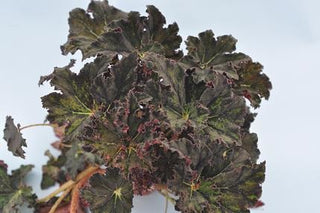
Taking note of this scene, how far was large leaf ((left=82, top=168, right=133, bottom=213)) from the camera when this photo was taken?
1603 mm

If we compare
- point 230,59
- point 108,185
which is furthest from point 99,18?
point 108,185

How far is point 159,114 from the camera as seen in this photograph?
160cm

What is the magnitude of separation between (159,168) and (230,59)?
41cm

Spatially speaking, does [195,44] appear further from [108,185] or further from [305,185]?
[305,185]

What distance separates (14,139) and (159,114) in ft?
1.61

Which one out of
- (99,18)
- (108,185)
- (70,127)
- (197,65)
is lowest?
(108,185)

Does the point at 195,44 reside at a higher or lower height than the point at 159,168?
higher

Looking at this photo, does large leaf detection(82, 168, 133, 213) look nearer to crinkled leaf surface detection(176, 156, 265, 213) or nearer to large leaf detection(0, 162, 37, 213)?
crinkled leaf surface detection(176, 156, 265, 213)

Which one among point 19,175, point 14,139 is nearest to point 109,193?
point 14,139

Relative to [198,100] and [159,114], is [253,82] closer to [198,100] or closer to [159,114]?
[198,100]

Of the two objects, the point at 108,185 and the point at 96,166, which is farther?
the point at 96,166

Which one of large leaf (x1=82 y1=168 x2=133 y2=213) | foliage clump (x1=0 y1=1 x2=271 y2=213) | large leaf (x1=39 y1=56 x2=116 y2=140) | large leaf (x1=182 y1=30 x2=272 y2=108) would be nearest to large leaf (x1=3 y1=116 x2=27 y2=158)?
foliage clump (x1=0 y1=1 x2=271 y2=213)

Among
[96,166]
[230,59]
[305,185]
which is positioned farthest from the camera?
[305,185]

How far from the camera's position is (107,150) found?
1.58 metres
